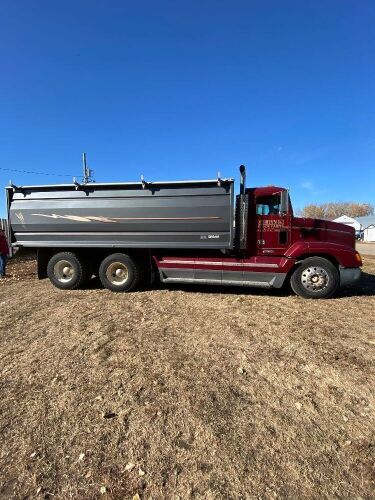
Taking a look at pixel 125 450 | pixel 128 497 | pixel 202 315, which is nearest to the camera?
pixel 128 497

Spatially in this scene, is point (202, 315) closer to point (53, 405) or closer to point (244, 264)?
point (244, 264)

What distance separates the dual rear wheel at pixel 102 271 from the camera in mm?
8227

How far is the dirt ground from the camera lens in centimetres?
231

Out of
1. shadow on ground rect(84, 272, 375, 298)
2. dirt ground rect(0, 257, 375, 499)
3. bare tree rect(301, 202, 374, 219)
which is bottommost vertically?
dirt ground rect(0, 257, 375, 499)

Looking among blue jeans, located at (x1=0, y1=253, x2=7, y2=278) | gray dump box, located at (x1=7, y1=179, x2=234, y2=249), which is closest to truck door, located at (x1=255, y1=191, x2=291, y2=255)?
gray dump box, located at (x1=7, y1=179, x2=234, y2=249)

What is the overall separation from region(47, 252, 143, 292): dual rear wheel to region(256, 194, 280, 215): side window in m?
3.31

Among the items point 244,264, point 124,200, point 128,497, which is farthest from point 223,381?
point 124,200

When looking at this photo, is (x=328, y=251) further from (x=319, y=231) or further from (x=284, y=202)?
(x=284, y=202)

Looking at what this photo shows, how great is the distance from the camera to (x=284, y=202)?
763 centimetres

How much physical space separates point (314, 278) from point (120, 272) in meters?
4.67

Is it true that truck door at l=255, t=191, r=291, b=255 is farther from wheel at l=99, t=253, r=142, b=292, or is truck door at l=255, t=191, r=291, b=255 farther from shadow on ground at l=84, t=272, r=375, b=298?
wheel at l=99, t=253, r=142, b=292

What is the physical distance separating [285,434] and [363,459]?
0.58 meters

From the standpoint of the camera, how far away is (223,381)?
365 centimetres

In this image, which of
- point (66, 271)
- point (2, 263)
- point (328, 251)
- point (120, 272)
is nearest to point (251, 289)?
point (328, 251)
